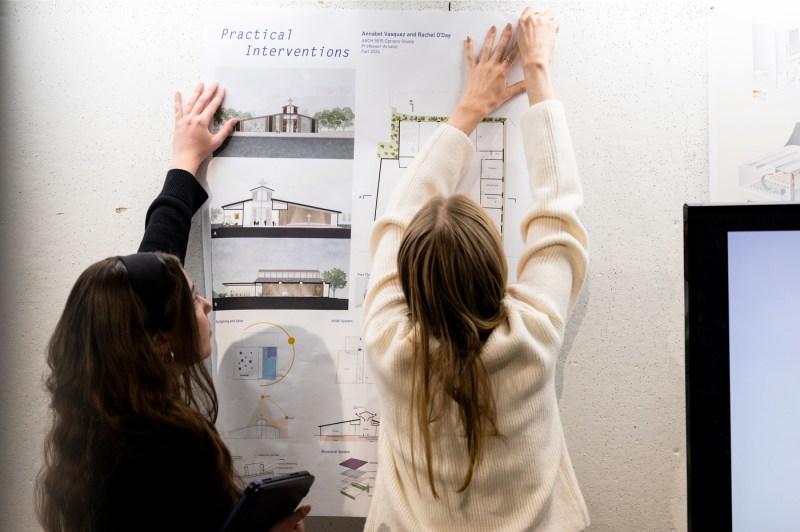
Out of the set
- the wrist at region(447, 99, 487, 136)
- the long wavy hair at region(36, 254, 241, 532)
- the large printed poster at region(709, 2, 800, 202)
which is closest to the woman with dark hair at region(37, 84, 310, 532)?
the long wavy hair at region(36, 254, 241, 532)

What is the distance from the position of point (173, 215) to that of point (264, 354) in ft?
1.13

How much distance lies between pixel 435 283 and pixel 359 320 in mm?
446

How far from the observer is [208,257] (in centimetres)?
139

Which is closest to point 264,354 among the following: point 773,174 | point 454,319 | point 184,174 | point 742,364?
point 184,174

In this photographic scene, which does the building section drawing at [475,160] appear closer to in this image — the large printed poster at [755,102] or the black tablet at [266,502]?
the large printed poster at [755,102]

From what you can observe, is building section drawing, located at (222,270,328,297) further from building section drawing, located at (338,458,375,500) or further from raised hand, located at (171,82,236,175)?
building section drawing, located at (338,458,375,500)

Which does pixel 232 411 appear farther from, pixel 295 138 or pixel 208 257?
pixel 295 138

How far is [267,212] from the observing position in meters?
1.39

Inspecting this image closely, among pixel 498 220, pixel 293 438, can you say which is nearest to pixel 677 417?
pixel 498 220

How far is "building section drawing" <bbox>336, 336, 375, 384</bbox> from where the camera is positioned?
137cm

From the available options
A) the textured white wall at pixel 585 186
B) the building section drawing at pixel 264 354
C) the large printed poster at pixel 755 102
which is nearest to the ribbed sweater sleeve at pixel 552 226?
the textured white wall at pixel 585 186

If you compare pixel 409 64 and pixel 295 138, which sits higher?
pixel 409 64

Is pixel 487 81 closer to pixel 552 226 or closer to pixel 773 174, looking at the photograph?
pixel 552 226

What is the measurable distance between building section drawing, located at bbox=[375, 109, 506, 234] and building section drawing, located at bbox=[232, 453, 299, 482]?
557mm
